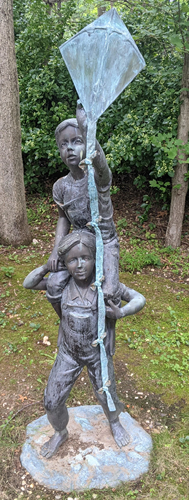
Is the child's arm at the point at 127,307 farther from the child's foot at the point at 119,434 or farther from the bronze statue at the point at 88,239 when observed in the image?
the child's foot at the point at 119,434

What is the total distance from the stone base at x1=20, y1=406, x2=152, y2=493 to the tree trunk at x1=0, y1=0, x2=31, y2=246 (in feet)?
10.4

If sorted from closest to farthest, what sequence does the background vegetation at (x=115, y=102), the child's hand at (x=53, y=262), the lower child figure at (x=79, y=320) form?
the lower child figure at (x=79, y=320) < the child's hand at (x=53, y=262) < the background vegetation at (x=115, y=102)

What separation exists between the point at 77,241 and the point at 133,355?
2193 millimetres

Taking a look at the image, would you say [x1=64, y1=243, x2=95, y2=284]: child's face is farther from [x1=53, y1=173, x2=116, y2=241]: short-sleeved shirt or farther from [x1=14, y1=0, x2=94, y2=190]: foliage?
[x1=14, y1=0, x2=94, y2=190]: foliage

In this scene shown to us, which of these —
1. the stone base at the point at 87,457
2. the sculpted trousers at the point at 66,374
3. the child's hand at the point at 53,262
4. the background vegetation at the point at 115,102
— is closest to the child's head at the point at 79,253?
the child's hand at the point at 53,262

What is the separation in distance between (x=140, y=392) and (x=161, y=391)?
0.63ft

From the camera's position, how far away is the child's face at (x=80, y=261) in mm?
2104

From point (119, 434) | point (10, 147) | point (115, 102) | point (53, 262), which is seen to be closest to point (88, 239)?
point (53, 262)

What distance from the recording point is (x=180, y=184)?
17.3 feet

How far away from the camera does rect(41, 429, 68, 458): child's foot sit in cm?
271

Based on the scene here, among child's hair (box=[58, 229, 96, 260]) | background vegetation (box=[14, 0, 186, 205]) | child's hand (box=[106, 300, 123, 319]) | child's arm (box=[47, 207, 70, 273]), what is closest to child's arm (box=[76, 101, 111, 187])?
child's hair (box=[58, 229, 96, 260])

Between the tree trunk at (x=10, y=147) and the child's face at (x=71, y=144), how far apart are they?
11.3 feet

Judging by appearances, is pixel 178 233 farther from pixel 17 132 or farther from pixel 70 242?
pixel 70 242

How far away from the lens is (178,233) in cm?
566
